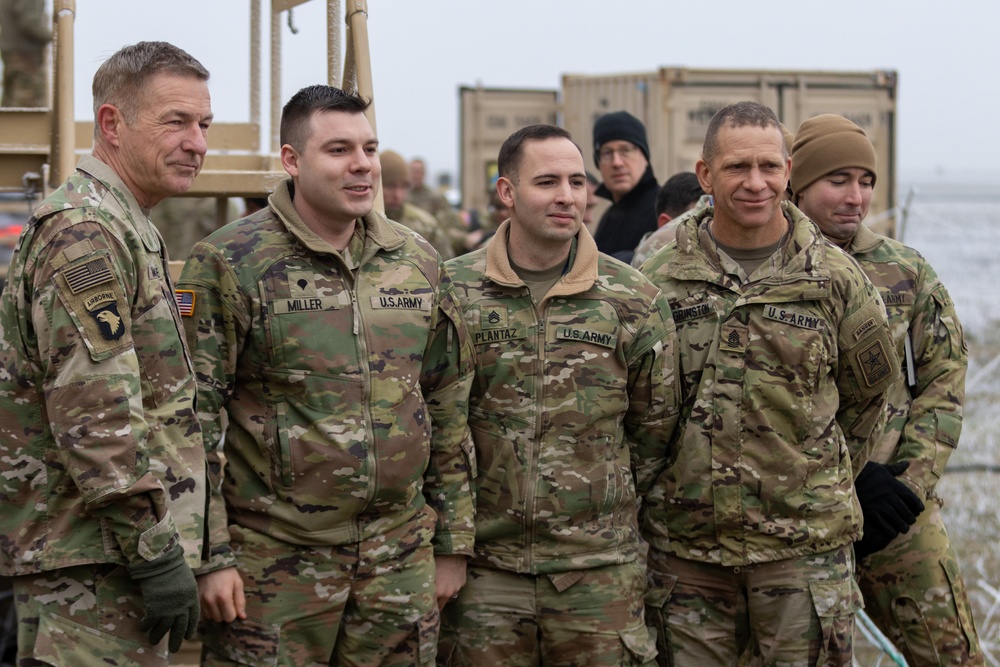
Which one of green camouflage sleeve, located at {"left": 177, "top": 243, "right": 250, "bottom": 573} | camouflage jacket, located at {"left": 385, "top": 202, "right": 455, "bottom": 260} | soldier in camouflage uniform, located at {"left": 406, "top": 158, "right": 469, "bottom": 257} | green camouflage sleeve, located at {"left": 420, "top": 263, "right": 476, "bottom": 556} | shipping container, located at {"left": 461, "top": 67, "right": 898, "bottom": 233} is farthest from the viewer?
shipping container, located at {"left": 461, "top": 67, "right": 898, "bottom": 233}

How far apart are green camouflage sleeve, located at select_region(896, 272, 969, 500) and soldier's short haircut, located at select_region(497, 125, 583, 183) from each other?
152 cm

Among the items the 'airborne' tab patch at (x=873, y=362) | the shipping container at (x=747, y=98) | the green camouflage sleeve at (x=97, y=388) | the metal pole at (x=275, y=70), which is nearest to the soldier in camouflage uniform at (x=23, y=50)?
the metal pole at (x=275, y=70)

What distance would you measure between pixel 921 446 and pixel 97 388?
292cm

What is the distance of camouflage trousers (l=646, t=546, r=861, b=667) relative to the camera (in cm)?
372

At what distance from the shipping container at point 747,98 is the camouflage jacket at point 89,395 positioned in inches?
402

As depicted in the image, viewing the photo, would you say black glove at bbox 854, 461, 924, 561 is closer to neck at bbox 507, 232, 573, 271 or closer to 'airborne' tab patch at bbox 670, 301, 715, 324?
'airborne' tab patch at bbox 670, 301, 715, 324

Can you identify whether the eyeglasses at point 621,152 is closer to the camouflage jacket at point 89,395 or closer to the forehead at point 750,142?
the forehead at point 750,142

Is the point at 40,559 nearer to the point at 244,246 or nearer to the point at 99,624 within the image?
the point at 99,624

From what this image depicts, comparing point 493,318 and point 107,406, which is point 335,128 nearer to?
point 493,318

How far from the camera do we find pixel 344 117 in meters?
3.54

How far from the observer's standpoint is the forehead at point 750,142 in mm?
3799

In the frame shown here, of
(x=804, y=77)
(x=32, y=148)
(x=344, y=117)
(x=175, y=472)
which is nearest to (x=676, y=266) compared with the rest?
(x=344, y=117)

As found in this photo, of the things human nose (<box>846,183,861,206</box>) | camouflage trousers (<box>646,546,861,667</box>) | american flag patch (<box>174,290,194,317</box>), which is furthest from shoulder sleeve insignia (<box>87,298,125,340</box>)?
human nose (<box>846,183,861,206</box>)

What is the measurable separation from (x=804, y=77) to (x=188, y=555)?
456 inches
